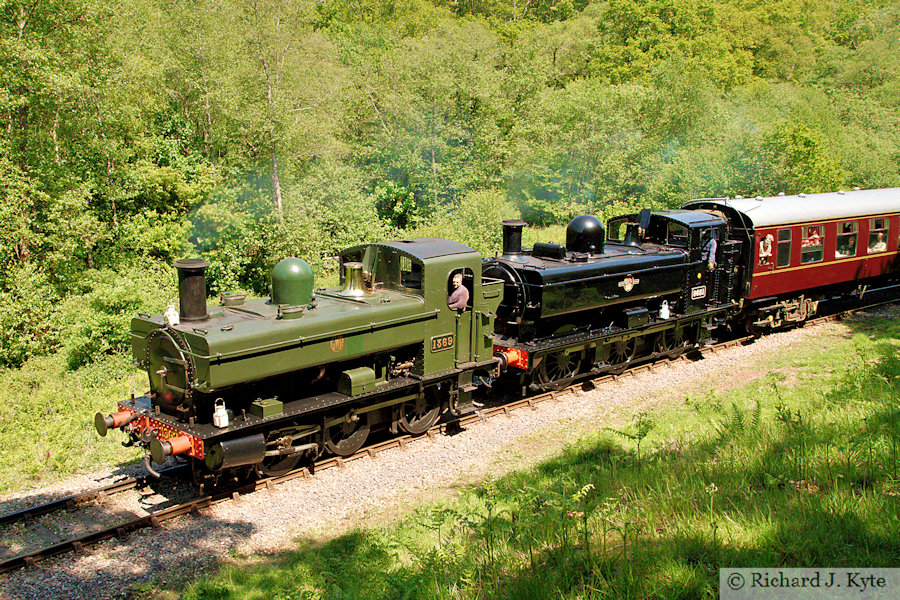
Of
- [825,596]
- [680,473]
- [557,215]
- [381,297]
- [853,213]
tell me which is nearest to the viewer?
[825,596]

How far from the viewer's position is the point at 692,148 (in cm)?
3300

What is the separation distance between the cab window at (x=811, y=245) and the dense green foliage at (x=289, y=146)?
10.9 meters

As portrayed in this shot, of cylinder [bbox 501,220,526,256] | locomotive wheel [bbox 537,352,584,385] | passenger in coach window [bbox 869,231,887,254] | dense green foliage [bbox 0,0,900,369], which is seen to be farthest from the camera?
dense green foliage [bbox 0,0,900,369]

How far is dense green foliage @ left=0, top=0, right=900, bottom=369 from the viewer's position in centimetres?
1839

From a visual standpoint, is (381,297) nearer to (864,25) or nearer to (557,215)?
(557,215)

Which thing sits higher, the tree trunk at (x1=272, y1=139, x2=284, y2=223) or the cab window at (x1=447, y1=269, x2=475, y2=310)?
the tree trunk at (x1=272, y1=139, x2=284, y2=223)

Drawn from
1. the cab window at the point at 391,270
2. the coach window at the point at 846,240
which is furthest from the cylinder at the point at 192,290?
the coach window at the point at 846,240

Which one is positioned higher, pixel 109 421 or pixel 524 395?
pixel 109 421

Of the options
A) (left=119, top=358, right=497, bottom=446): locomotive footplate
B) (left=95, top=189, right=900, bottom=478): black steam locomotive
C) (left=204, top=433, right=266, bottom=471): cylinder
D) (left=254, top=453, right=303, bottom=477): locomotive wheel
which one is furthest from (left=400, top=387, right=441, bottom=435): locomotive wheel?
(left=204, top=433, right=266, bottom=471): cylinder

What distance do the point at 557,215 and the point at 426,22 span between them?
30942 millimetres

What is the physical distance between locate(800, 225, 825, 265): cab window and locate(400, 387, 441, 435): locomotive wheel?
1096cm

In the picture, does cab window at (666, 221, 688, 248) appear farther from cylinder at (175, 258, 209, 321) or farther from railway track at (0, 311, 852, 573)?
cylinder at (175, 258, 209, 321)

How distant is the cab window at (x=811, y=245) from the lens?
54.3 feet

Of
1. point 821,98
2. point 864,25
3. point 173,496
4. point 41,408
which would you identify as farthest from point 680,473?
point 864,25
